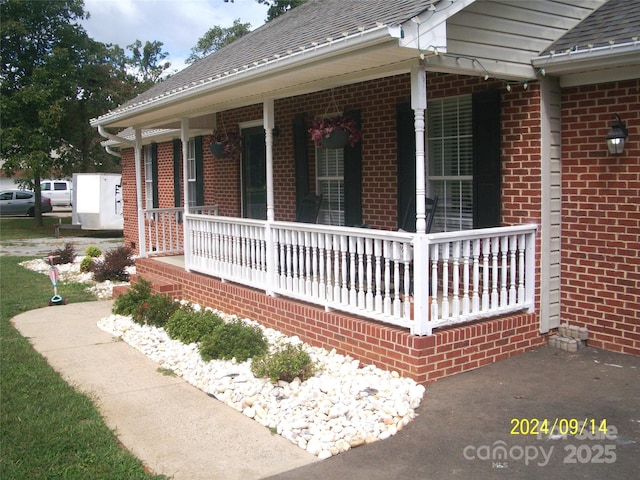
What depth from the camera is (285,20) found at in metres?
11.0

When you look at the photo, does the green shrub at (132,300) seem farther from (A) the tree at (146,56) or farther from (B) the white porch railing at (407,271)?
(A) the tree at (146,56)

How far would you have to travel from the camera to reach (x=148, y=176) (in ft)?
53.7

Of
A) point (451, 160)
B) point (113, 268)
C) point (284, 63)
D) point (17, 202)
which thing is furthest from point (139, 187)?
point (17, 202)

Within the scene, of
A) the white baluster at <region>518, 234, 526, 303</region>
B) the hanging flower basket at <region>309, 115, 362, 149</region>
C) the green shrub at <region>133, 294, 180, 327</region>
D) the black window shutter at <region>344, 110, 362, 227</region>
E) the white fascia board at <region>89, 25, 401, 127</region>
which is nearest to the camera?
the white fascia board at <region>89, 25, 401, 127</region>

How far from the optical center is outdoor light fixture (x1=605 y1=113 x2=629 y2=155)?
5750 mm

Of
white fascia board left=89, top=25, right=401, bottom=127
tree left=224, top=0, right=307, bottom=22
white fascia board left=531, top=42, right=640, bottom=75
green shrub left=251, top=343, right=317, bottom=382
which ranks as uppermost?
tree left=224, top=0, right=307, bottom=22

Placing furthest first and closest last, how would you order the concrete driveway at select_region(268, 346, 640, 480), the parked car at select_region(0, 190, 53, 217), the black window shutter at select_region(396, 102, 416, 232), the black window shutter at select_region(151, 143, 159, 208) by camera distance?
the parked car at select_region(0, 190, 53, 217) → the black window shutter at select_region(151, 143, 159, 208) → the black window shutter at select_region(396, 102, 416, 232) → the concrete driveway at select_region(268, 346, 640, 480)

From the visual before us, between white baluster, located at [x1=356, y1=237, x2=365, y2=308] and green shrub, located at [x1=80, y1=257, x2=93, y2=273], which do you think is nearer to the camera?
white baluster, located at [x1=356, y1=237, x2=365, y2=308]

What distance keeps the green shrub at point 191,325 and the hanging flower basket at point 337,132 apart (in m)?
2.55

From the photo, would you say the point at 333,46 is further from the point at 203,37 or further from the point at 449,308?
the point at 203,37

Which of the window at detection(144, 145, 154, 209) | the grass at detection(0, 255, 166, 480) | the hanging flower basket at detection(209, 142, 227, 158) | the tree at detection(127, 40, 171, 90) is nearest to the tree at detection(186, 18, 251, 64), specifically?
the tree at detection(127, 40, 171, 90)

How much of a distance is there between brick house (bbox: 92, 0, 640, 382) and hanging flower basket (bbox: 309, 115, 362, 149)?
225 mm

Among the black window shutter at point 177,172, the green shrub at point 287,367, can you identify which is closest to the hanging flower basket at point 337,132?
the green shrub at point 287,367

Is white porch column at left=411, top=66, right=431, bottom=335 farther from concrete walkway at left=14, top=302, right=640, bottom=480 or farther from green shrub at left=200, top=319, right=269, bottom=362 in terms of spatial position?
green shrub at left=200, top=319, right=269, bottom=362
